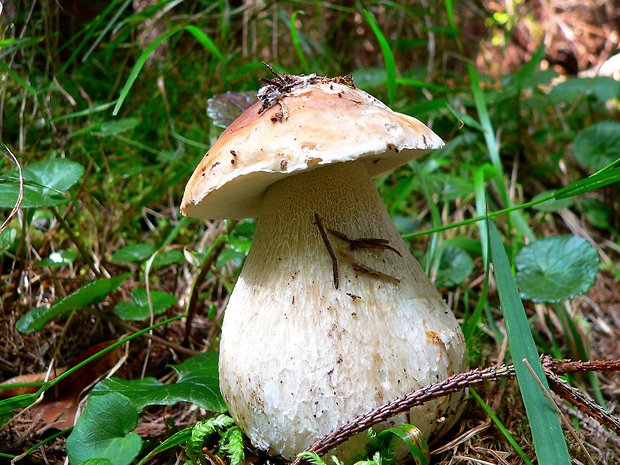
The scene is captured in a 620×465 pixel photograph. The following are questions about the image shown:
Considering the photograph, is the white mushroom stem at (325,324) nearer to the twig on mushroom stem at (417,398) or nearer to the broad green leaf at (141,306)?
the twig on mushroom stem at (417,398)

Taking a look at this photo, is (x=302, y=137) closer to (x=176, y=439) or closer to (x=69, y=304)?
(x=176, y=439)

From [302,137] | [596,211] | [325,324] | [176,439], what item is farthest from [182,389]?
[596,211]

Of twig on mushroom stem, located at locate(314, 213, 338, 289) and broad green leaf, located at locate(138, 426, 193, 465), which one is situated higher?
twig on mushroom stem, located at locate(314, 213, 338, 289)

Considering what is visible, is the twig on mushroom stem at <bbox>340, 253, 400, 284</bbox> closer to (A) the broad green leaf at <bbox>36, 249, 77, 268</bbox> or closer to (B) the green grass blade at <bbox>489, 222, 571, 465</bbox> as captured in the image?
(B) the green grass blade at <bbox>489, 222, 571, 465</bbox>

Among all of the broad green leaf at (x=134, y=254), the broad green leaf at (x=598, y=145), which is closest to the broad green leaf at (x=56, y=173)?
the broad green leaf at (x=134, y=254)

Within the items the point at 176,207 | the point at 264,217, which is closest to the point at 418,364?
the point at 264,217

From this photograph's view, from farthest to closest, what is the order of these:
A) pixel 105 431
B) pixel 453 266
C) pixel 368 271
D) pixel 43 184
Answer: pixel 453 266, pixel 43 184, pixel 368 271, pixel 105 431

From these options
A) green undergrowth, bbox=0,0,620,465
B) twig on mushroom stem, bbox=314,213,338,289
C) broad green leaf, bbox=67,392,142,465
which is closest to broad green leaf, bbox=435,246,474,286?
green undergrowth, bbox=0,0,620,465
